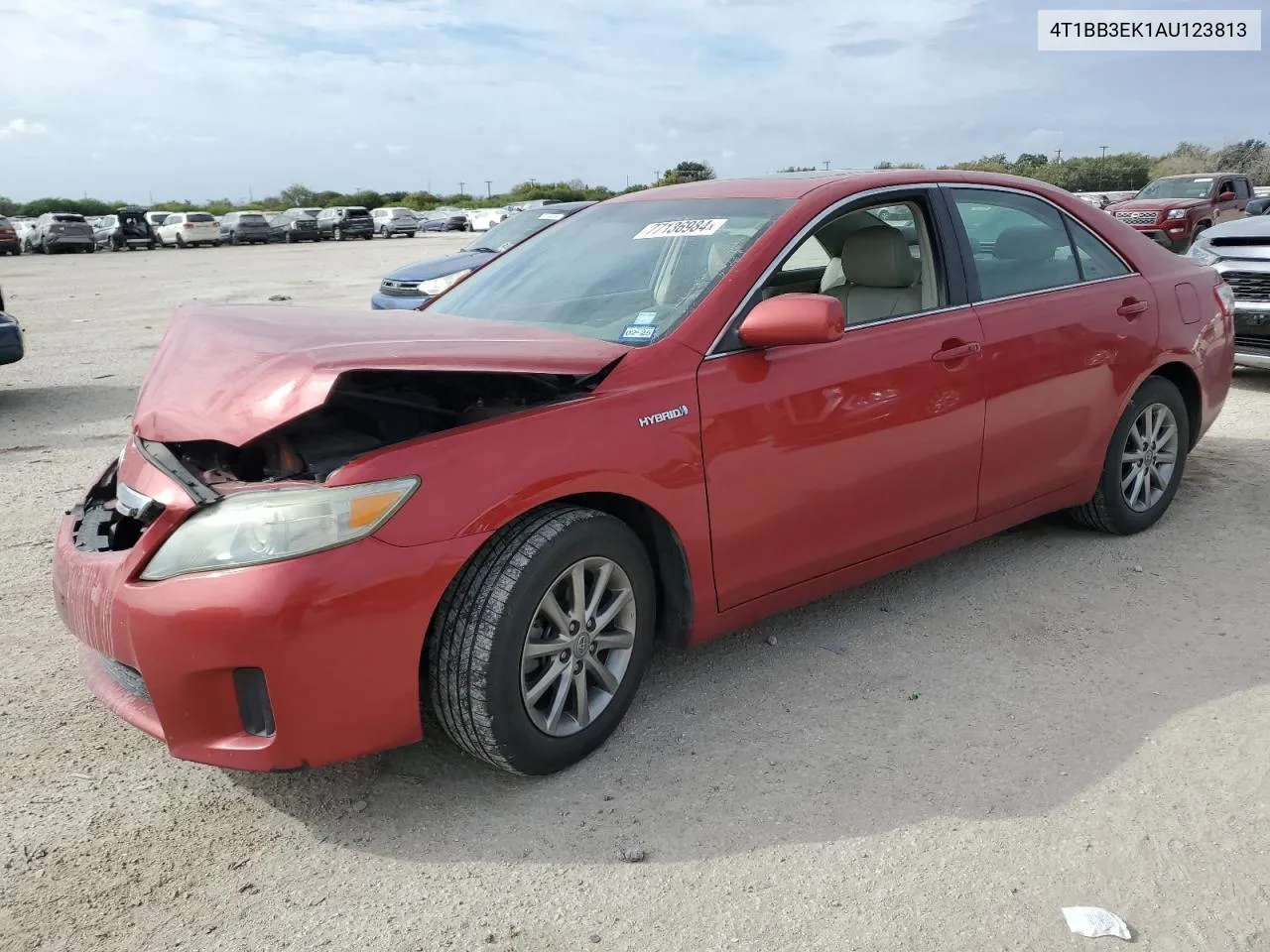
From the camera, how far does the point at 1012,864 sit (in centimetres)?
258

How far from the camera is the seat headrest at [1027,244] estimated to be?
423cm

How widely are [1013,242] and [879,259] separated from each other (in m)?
0.66

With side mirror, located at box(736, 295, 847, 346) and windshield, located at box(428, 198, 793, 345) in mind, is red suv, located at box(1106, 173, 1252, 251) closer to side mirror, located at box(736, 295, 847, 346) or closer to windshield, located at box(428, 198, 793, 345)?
windshield, located at box(428, 198, 793, 345)

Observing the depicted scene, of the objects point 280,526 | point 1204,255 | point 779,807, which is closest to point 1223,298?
point 779,807

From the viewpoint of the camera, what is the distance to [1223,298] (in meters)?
5.15

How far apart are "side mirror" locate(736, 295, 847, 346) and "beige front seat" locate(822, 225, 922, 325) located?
2.21 feet

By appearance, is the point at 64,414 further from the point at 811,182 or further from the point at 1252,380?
the point at 1252,380

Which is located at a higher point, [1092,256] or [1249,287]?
[1092,256]

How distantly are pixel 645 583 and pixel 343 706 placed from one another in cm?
96

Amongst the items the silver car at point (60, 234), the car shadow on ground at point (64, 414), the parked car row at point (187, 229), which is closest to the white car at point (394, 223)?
the parked car row at point (187, 229)

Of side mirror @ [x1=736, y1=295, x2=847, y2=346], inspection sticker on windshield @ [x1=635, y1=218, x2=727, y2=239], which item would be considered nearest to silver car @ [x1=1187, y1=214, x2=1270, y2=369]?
inspection sticker on windshield @ [x1=635, y1=218, x2=727, y2=239]

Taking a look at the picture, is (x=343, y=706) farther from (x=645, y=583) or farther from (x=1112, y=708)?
Result: (x=1112, y=708)

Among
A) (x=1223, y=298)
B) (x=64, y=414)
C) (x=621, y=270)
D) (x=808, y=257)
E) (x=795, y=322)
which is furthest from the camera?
(x=64, y=414)

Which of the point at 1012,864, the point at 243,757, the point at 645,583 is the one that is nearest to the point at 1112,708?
the point at 1012,864
